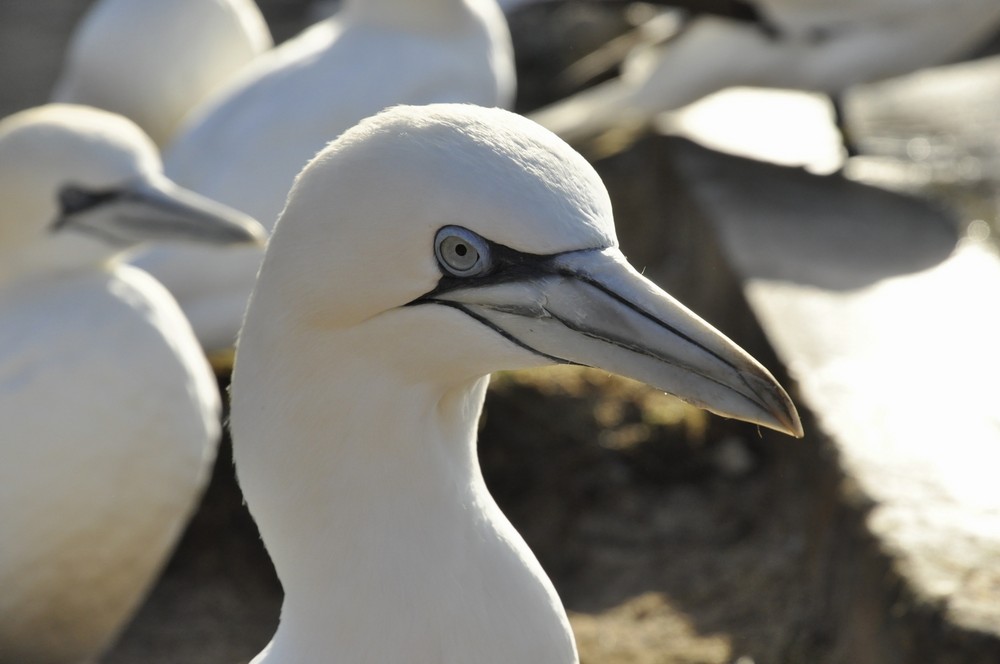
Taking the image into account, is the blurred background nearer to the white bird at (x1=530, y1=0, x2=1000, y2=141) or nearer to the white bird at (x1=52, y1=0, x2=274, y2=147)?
the white bird at (x1=530, y1=0, x2=1000, y2=141)

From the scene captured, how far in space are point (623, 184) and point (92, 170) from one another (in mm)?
3565

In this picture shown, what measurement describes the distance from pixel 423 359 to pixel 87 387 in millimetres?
1973

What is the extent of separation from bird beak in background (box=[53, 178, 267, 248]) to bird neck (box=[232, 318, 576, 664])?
180 cm

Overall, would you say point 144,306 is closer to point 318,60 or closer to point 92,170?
point 92,170

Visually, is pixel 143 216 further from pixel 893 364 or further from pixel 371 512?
pixel 893 364

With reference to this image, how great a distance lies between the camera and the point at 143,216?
3861 millimetres

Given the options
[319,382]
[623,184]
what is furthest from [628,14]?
[319,382]

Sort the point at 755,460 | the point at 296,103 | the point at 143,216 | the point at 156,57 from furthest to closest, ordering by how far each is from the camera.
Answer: the point at 156,57 < the point at 296,103 < the point at 755,460 < the point at 143,216

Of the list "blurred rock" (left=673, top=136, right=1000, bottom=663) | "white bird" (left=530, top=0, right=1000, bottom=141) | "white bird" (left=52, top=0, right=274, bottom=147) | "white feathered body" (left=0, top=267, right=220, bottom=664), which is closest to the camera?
"blurred rock" (left=673, top=136, right=1000, bottom=663)

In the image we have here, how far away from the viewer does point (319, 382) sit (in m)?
1.96

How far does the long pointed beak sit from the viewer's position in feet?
6.05

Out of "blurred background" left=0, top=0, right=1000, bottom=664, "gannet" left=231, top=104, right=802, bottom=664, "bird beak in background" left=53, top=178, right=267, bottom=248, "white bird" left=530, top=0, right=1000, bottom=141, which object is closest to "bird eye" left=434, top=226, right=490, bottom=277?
"gannet" left=231, top=104, right=802, bottom=664

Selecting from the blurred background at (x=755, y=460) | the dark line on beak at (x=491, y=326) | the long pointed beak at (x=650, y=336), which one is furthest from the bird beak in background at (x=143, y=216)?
the long pointed beak at (x=650, y=336)

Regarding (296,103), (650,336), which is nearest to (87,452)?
(296,103)
